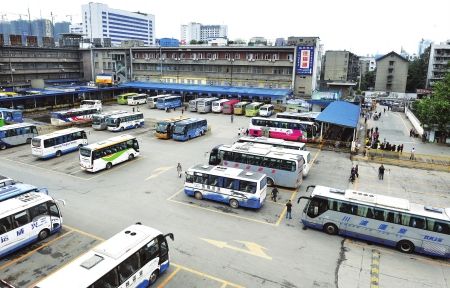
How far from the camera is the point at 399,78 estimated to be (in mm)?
98625

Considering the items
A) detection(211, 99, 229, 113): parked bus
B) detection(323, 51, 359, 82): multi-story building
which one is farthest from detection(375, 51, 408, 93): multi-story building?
detection(211, 99, 229, 113): parked bus

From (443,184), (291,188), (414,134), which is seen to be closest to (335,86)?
(414,134)

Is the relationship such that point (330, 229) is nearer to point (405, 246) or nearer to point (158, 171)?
point (405, 246)

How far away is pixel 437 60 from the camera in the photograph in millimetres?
95812

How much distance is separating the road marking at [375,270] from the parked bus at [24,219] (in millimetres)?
15709

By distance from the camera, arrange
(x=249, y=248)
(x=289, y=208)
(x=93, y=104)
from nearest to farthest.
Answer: (x=249, y=248) → (x=289, y=208) → (x=93, y=104)

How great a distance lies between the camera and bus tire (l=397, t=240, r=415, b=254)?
16641 millimetres

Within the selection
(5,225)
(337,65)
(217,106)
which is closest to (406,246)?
(5,225)

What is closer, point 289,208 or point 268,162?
point 289,208

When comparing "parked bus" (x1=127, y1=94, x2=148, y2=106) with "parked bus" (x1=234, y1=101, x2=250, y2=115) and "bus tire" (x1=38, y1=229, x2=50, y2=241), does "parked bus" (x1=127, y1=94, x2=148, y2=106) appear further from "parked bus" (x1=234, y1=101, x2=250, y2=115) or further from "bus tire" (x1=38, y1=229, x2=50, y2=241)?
"bus tire" (x1=38, y1=229, x2=50, y2=241)

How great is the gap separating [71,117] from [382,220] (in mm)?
42113

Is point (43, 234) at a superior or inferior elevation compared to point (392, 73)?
inferior

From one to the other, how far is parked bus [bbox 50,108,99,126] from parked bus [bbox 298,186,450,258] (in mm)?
37915

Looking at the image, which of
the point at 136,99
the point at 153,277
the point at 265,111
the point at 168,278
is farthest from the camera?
the point at 136,99
